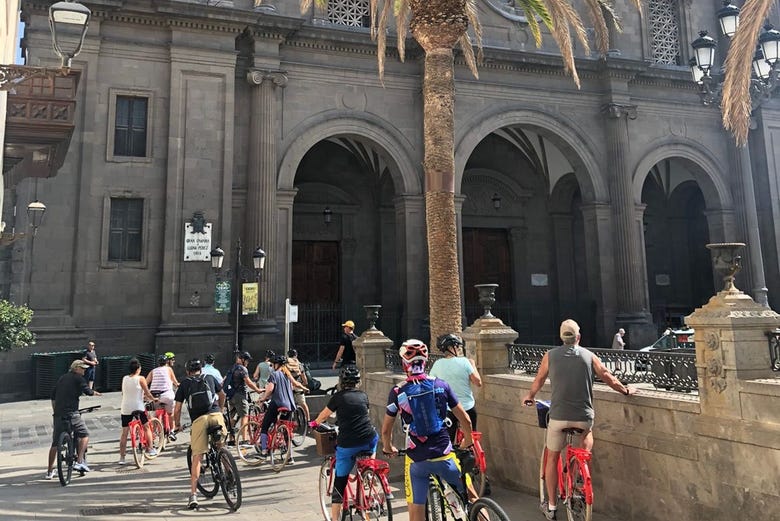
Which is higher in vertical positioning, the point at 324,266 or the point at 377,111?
the point at 377,111

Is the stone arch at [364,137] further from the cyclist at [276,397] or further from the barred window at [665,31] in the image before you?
the barred window at [665,31]

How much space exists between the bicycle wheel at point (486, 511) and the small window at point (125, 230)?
15524 millimetres

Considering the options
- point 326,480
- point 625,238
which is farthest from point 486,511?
point 625,238

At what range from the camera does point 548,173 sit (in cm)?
2748

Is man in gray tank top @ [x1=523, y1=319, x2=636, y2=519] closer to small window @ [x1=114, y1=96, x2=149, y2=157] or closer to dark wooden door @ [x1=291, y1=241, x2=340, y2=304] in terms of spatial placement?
small window @ [x1=114, y1=96, x2=149, y2=157]

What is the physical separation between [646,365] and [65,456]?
8.02m

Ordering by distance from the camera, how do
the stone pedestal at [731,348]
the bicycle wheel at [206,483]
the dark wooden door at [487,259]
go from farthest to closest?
the dark wooden door at [487,259] → the bicycle wheel at [206,483] → the stone pedestal at [731,348]

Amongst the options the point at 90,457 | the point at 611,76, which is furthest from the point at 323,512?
the point at 611,76

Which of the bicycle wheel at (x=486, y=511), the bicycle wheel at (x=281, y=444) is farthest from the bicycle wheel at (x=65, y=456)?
the bicycle wheel at (x=486, y=511)

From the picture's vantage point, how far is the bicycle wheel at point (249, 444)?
10031 millimetres

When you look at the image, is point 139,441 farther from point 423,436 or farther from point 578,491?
point 578,491

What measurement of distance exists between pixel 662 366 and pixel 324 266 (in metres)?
19.6

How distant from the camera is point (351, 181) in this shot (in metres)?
25.9

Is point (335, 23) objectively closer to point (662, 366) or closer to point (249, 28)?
point (249, 28)
